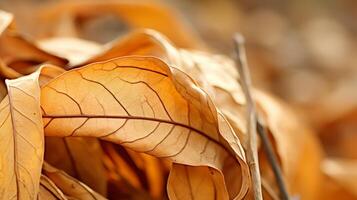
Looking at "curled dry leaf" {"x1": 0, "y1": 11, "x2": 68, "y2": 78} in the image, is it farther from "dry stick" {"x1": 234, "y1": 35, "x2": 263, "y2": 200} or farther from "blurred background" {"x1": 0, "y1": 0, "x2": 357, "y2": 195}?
"blurred background" {"x1": 0, "y1": 0, "x2": 357, "y2": 195}

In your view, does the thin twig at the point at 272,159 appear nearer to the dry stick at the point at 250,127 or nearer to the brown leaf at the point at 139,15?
the dry stick at the point at 250,127

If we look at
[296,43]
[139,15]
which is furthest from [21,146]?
[296,43]

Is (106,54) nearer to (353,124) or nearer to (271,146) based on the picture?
(271,146)

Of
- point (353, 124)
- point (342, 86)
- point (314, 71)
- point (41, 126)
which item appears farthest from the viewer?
point (314, 71)

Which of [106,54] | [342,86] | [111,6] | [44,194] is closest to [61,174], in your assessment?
[44,194]

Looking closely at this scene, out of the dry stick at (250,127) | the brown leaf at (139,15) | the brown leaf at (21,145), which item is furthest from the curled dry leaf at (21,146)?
the brown leaf at (139,15)

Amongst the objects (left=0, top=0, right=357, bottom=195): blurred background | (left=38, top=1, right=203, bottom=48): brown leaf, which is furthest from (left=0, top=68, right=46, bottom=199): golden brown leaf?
(left=0, top=0, right=357, bottom=195): blurred background

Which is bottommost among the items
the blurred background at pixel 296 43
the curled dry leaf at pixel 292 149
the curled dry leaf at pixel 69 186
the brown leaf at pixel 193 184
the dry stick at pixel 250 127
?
the blurred background at pixel 296 43
